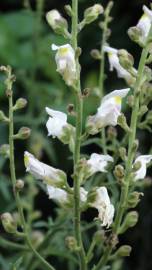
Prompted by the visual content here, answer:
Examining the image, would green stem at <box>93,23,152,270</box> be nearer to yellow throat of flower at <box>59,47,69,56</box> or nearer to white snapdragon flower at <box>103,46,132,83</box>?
yellow throat of flower at <box>59,47,69,56</box>

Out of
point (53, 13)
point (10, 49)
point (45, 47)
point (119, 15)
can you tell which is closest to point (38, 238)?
point (53, 13)

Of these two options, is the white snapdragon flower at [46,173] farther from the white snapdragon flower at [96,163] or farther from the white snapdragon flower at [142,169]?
the white snapdragon flower at [142,169]

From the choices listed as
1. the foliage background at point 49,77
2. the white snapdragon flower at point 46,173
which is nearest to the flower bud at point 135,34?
the white snapdragon flower at point 46,173

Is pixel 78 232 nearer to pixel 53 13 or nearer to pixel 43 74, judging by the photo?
pixel 53 13

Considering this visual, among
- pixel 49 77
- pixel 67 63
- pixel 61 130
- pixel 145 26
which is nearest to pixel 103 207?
pixel 61 130

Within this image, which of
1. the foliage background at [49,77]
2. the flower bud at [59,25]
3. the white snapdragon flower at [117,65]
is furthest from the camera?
the foliage background at [49,77]

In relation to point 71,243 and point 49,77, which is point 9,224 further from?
point 49,77

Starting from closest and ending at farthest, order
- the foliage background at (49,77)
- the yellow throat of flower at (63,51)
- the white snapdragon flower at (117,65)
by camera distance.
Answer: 1. the yellow throat of flower at (63,51)
2. the white snapdragon flower at (117,65)
3. the foliage background at (49,77)
